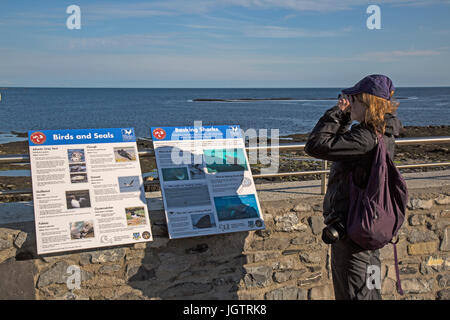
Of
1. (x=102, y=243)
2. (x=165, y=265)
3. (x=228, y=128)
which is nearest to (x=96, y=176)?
(x=102, y=243)

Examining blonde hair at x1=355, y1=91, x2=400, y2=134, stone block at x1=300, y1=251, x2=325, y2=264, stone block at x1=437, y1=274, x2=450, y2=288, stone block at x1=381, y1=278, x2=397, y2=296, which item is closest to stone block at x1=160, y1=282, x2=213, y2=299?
stone block at x1=300, y1=251, x2=325, y2=264

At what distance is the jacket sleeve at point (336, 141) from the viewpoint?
260 cm

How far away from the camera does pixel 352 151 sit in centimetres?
262

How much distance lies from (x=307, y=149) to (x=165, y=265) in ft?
4.96

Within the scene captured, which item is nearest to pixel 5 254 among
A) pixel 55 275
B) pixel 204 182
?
pixel 55 275

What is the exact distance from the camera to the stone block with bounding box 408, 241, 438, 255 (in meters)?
4.25

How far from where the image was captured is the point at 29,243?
3.21 m

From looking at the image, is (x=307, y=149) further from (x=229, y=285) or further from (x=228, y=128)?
(x=229, y=285)

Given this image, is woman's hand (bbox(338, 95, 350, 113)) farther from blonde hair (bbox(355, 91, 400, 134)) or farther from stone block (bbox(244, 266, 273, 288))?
stone block (bbox(244, 266, 273, 288))

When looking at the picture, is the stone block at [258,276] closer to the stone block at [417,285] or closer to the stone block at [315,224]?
the stone block at [315,224]

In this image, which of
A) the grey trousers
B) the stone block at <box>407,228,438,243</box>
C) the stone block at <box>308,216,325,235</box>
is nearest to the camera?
the grey trousers

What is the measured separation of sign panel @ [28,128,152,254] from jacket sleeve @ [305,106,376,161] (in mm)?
1434
